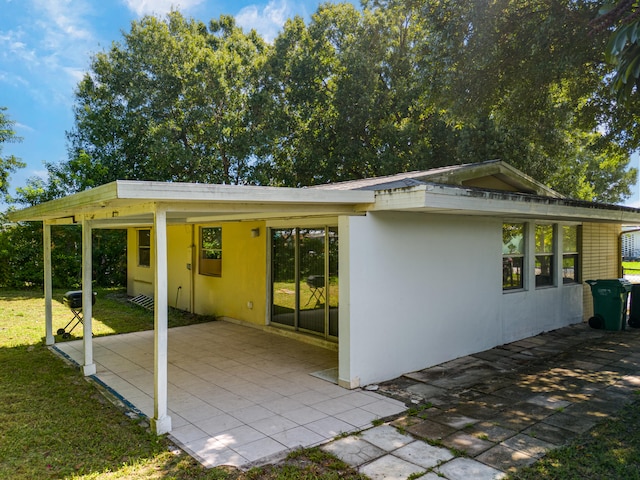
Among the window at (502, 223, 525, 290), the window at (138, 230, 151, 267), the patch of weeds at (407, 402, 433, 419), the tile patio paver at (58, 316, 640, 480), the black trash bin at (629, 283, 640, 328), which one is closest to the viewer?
the tile patio paver at (58, 316, 640, 480)

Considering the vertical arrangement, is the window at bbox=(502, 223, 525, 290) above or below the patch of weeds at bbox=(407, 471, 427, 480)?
above

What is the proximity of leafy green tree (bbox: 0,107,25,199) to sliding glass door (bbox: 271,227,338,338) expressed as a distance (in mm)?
13182

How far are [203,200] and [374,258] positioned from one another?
8.38ft

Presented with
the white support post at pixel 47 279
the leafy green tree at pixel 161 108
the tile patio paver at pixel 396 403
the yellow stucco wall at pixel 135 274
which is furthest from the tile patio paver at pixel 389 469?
the leafy green tree at pixel 161 108

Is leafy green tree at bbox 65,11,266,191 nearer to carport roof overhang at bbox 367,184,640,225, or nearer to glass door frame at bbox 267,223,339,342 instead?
glass door frame at bbox 267,223,339,342

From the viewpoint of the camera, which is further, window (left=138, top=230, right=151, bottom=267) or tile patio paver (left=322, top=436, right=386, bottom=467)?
window (left=138, top=230, right=151, bottom=267)

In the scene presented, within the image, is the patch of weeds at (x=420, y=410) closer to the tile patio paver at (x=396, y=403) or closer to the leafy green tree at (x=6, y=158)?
the tile patio paver at (x=396, y=403)

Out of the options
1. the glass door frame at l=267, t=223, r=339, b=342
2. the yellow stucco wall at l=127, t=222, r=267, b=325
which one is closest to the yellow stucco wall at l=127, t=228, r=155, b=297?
Result: the yellow stucco wall at l=127, t=222, r=267, b=325

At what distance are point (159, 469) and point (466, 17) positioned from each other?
8.70 m

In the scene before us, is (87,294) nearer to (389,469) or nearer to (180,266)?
(389,469)

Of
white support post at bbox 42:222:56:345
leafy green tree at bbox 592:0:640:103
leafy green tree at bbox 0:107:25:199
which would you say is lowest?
white support post at bbox 42:222:56:345

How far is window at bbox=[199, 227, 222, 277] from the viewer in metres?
10.4

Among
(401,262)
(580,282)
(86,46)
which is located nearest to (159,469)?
(401,262)

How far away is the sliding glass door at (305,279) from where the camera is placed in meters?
7.45
